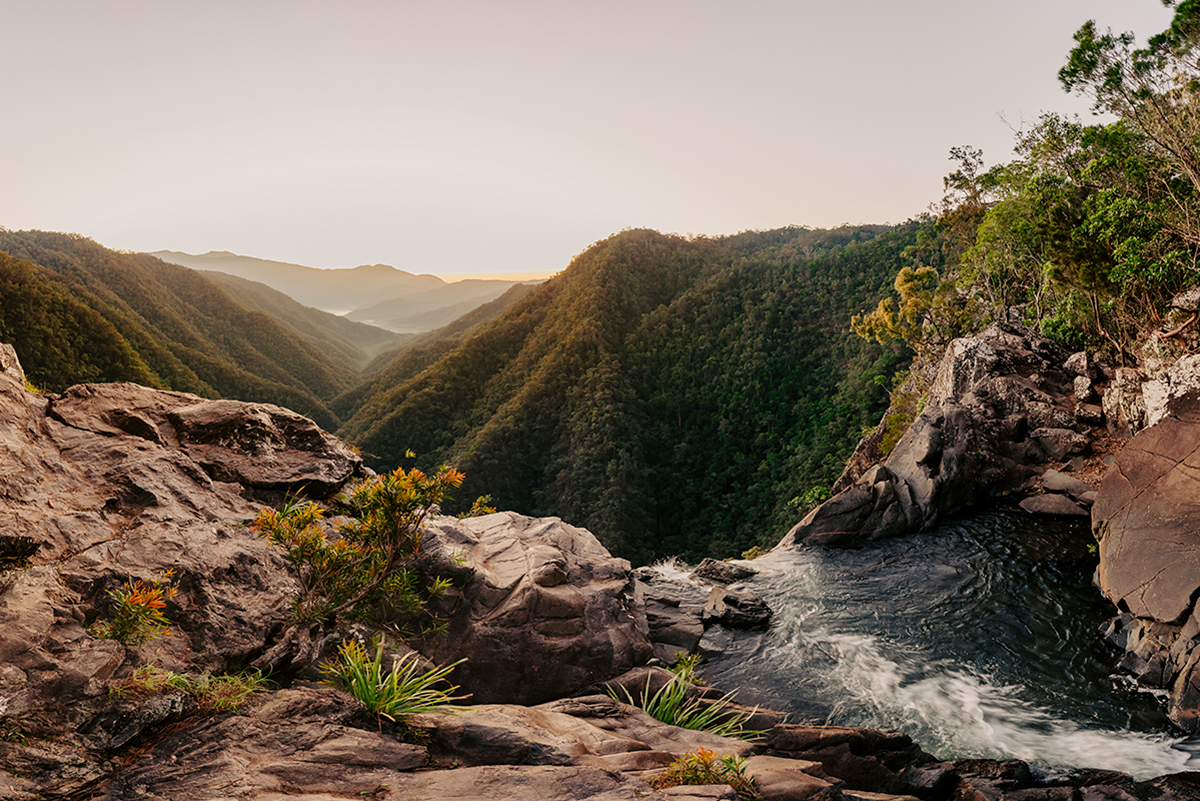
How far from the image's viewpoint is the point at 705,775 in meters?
4.92

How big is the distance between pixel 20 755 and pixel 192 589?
7.80 feet

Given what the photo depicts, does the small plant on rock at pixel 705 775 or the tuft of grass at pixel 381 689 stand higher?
the tuft of grass at pixel 381 689

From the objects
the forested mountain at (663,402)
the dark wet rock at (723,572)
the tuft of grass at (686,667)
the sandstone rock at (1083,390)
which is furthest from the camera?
the forested mountain at (663,402)

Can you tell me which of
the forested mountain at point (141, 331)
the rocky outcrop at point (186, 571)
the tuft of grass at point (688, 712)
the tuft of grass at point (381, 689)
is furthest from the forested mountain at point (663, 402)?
the tuft of grass at point (381, 689)

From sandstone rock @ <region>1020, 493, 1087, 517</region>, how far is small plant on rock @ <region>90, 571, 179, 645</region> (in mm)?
22209

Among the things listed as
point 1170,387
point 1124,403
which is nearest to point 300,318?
point 1124,403

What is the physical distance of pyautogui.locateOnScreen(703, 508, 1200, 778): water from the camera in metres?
9.45

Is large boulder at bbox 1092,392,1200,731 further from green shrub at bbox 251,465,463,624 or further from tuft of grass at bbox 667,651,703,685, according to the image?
green shrub at bbox 251,465,463,624

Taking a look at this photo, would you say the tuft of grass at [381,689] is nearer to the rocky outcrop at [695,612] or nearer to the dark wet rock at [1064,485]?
the rocky outcrop at [695,612]

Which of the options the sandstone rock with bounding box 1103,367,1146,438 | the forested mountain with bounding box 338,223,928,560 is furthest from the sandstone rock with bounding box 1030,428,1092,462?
the forested mountain with bounding box 338,223,928,560

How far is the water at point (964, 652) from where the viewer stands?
9.45 meters

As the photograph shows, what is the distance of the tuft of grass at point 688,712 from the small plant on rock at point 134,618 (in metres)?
5.96

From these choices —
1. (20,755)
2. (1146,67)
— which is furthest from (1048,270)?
(20,755)

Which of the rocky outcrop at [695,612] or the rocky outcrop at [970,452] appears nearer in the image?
the rocky outcrop at [695,612]
